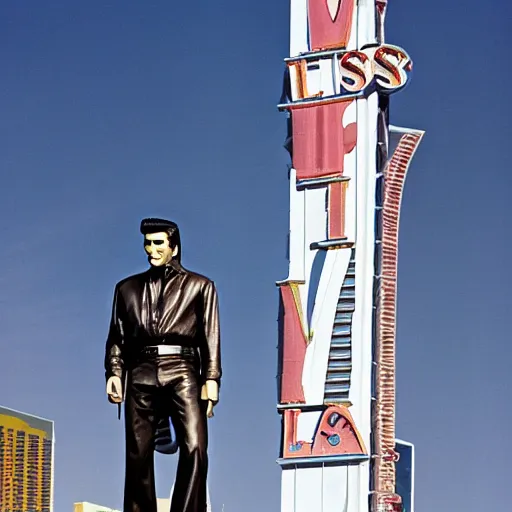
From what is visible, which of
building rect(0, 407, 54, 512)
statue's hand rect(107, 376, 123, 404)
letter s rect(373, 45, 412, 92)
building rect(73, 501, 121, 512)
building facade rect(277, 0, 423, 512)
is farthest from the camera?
building rect(73, 501, 121, 512)

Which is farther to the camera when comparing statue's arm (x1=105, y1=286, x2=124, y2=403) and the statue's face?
the statue's face

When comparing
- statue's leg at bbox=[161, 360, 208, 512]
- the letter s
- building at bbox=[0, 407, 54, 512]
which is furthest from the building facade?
statue's leg at bbox=[161, 360, 208, 512]

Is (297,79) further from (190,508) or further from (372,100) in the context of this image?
(190,508)

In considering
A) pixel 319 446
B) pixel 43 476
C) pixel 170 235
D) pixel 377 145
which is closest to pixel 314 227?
pixel 377 145

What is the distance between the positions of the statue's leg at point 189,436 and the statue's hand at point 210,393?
0.03 meters

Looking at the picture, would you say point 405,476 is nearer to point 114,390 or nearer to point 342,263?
point 342,263

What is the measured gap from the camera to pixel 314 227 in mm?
28062

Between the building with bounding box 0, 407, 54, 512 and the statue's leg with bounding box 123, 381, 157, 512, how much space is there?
25301 millimetres

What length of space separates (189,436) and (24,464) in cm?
2931

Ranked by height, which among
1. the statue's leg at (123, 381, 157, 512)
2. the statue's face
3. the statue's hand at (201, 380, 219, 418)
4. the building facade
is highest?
the building facade

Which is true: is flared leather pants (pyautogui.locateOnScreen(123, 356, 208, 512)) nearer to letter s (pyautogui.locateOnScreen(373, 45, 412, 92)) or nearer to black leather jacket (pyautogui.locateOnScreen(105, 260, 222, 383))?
black leather jacket (pyautogui.locateOnScreen(105, 260, 222, 383))

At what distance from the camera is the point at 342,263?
2752 centimetres

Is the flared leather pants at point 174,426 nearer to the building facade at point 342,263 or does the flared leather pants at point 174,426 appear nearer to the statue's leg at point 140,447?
the statue's leg at point 140,447

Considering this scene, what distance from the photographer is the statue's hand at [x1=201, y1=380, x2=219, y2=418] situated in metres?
11.2
